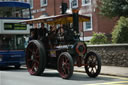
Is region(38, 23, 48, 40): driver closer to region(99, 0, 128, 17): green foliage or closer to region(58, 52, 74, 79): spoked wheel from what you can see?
region(58, 52, 74, 79): spoked wheel

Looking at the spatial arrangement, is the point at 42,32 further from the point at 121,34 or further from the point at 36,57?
the point at 121,34

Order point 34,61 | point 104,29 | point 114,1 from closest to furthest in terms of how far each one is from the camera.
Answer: point 34,61 → point 114,1 → point 104,29

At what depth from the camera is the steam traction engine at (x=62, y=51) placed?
1298 cm

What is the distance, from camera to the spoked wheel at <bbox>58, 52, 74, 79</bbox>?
1225 cm

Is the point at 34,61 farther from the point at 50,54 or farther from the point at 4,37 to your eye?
the point at 4,37

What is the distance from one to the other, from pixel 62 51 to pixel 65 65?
1068mm

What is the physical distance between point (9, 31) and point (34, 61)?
4168 millimetres

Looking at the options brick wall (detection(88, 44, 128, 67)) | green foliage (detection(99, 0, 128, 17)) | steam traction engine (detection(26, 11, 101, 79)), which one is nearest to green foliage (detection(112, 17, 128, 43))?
green foliage (detection(99, 0, 128, 17))

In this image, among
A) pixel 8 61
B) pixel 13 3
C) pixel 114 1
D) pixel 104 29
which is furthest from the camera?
pixel 104 29

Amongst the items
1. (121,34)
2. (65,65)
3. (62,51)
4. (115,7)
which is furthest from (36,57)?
(115,7)

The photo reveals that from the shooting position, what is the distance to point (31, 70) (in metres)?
14.9

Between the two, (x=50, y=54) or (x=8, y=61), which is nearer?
(x=50, y=54)

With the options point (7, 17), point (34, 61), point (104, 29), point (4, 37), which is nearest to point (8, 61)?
point (4, 37)

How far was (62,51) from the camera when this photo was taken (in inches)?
537
